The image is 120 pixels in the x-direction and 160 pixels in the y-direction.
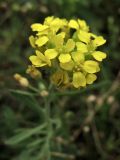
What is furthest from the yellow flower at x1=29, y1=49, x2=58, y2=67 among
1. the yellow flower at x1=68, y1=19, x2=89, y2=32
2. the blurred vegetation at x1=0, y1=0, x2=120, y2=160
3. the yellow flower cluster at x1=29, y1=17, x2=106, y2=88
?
the blurred vegetation at x1=0, y1=0, x2=120, y2=160

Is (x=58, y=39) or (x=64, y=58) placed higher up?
(x=58, y=39)

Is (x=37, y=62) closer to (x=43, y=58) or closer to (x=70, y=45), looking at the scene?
(x=43, y=58)

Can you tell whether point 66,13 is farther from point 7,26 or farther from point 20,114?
point 20,114

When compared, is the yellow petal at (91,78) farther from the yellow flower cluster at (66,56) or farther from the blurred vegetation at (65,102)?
the blurred vegetation at (65,102)

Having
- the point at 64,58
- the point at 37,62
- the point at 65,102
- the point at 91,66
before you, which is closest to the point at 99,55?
the point at 91,66

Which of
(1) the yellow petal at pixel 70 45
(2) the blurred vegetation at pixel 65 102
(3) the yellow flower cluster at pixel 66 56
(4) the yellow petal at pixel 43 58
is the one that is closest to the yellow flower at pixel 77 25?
(3) the yellow flower cluster at pixel 66 56

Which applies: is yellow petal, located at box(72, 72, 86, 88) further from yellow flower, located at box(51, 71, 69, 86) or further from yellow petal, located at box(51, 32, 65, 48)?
yellow petal, located at box(51, 32, 65, 48)

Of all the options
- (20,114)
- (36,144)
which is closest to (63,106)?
(20,114)
